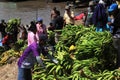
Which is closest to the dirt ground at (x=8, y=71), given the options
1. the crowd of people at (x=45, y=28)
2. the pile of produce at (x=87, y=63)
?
the pile of produce at (x=87, y=63)

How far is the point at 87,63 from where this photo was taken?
29.7 ft

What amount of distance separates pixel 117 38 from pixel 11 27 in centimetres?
733

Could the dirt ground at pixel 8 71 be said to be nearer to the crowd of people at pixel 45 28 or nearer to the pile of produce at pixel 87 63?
the pile of produce at pixel 87 63

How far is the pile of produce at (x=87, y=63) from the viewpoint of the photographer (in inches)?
332

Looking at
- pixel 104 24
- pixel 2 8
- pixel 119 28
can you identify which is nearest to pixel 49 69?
pixel 119 28

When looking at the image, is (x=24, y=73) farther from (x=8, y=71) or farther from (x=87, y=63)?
(x=8, y=71)

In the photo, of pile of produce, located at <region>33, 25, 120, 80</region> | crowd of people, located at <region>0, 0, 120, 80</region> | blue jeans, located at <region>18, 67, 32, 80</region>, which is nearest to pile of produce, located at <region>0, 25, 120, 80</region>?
pile of produce, located at <region>33, 25, 120, 80</region>

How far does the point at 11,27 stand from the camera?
625 inches

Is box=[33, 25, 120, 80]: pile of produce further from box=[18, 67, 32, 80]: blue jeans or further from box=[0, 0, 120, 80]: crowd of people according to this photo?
box=[18, 67, 32, 80]: blue jeans

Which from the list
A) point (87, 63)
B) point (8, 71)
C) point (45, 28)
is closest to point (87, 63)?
point (87, 63)

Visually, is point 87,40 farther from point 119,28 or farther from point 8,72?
point 8,72

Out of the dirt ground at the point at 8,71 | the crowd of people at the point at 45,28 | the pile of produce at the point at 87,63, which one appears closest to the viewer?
the crowd of people at the point at 45,28

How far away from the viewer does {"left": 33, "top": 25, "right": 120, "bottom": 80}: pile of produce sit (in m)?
8.44

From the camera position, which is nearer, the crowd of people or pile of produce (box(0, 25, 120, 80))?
the crowd of people
